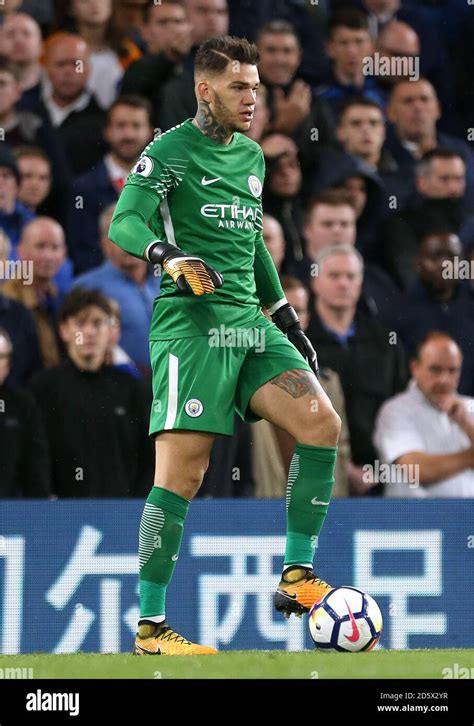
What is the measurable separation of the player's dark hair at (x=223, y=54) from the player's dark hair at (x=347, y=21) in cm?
308

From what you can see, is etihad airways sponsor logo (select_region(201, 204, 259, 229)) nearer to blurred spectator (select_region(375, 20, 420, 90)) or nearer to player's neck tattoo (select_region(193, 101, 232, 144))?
player's neck tattoo (select_region(193, 101, 232, 144))

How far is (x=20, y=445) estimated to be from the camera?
23.1 ft

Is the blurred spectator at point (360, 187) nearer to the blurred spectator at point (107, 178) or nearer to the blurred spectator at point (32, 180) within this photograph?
the blurred spectator at point (107, 178)

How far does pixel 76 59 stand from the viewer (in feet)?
25.5

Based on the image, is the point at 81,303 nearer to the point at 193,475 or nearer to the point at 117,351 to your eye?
the point at 117,351

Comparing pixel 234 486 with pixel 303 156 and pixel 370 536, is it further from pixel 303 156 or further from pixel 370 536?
pixel 303 156

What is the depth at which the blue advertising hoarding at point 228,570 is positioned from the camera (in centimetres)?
697

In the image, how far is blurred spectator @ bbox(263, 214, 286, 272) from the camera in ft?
24.3

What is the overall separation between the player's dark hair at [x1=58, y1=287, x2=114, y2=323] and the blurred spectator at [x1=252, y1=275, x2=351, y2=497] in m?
0.89

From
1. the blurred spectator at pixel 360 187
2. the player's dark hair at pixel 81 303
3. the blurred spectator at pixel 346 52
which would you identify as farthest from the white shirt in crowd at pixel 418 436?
the blurred spectator at pixel 346 52

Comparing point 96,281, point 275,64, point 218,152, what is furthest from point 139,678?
point 275,64

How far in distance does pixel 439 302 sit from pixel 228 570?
1772 mm

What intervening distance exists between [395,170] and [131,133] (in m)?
1.46

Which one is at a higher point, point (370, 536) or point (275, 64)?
point (275, 64)
